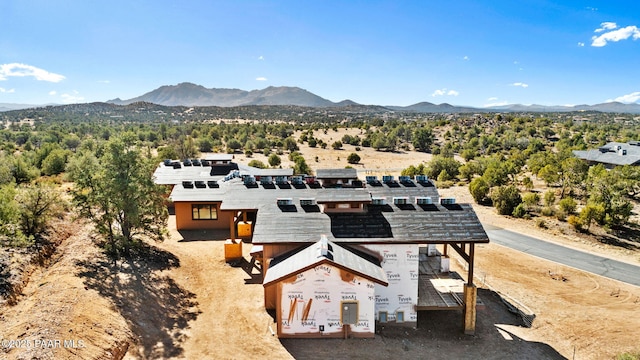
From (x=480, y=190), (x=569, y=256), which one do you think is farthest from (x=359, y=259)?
(x=480, y=190)

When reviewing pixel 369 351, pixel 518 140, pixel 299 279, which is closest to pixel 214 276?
pixel 299 279

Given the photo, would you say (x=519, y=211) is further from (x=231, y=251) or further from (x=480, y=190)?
(x=231, y=251)

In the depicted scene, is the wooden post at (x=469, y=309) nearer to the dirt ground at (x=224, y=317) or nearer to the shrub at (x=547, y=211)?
the dirt ground at (x=224, y=317)

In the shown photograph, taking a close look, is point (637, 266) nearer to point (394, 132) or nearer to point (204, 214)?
point (204, 214)

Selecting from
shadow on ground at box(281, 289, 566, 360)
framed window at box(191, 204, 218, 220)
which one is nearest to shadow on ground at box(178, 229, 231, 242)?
framed window at box(191, 204, 218, 220)

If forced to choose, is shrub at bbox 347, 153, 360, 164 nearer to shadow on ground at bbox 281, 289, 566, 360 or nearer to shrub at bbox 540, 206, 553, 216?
shrub at bbox 540, 206, 553, 216

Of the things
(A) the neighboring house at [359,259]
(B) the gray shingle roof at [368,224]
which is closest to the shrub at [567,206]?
(A) the neighboring house at [359,259]
